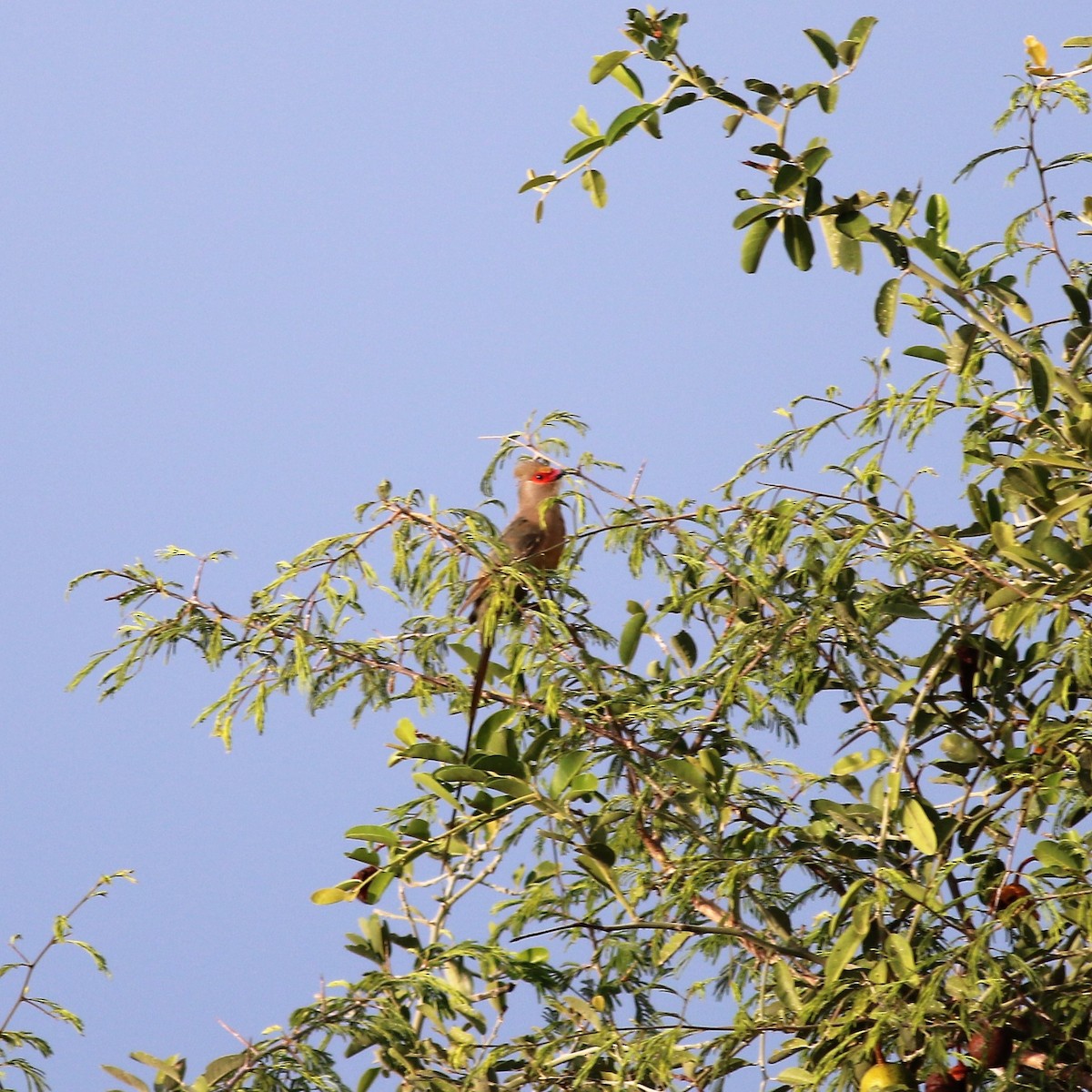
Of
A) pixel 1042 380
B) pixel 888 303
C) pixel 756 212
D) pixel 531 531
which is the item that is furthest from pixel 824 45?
pixel 531 531

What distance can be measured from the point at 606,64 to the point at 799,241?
1.52 ft

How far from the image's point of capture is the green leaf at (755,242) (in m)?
2.69

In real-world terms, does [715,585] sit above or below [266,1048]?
above

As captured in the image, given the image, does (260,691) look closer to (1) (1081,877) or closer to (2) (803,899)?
(2) (803,899)

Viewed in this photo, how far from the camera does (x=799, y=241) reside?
2688 mm

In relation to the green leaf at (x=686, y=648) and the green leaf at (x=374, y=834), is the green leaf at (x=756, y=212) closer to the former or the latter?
the green leaf at (x=686, y=648)

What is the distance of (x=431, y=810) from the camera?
10.5 ft

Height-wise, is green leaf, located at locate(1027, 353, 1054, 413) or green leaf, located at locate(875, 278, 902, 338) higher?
green leaf, located at locate(875, 278, 902, 338)

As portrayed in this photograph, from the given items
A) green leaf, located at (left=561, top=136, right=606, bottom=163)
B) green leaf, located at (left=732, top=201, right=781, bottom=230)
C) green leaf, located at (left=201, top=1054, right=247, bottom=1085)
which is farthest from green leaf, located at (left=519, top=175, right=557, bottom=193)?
green leaf, located at (left=201, top=1054, right=247, bottom=1085)

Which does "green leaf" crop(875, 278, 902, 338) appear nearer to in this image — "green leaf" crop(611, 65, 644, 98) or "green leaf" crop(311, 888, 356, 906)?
"green leaf" crop(611, 65, 644, 98)

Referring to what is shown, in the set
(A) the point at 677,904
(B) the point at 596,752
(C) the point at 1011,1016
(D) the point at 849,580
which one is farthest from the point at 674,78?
(C) the point at 1011,1016

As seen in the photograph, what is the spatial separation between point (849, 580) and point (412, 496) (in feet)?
3.27

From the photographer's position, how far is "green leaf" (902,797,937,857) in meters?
2.57

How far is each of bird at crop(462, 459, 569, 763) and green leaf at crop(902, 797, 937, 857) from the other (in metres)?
0.91
